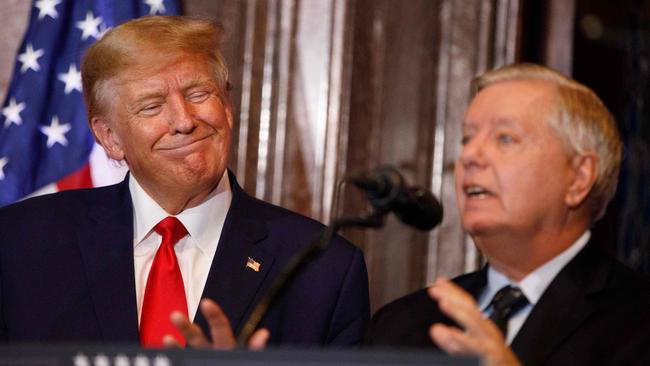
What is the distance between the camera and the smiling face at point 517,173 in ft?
7.79

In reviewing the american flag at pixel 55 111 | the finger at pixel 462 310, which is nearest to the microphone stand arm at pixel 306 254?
the finger at pixel 462 310

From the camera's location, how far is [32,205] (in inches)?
122

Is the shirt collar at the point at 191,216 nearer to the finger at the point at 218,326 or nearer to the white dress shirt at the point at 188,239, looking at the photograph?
the white dress shirt at the point at 188,239

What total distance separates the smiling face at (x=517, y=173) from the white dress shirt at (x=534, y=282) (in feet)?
0.21

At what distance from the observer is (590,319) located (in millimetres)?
2336

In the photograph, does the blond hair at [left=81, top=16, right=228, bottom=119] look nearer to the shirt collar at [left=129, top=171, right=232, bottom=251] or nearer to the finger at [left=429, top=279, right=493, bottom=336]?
the shirt collar at [left=129, top=171, right=232, bottom=251]

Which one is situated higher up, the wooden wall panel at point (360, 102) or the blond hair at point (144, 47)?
the blond hair at point (144, 47)

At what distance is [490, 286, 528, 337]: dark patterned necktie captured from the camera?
7.66 ft

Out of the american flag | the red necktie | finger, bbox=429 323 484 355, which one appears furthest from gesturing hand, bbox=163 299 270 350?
the american flag

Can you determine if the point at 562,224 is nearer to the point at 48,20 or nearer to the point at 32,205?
the point at 32,205

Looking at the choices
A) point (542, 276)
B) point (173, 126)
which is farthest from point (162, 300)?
point (542, 276)

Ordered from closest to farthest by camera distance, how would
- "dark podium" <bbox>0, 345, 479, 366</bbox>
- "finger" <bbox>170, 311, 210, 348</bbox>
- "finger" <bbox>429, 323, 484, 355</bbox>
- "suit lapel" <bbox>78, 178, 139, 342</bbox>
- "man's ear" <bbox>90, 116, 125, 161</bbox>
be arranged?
"dark podium" <bbox>0, 345, 479, 366</bbox> < "finger" <bbox>429, 323, 484, 355</bbox> < "finger" <bbox>170, 311, 210, 348</bbox> < "suit lapel" <bbox>78, 178, 139, 342</bbox> < "man's ear" <bbox>90, 116, 125, 161</bbox>

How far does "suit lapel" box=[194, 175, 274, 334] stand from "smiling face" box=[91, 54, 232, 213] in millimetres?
119

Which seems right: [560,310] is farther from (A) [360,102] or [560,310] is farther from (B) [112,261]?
(A) [360,102]
